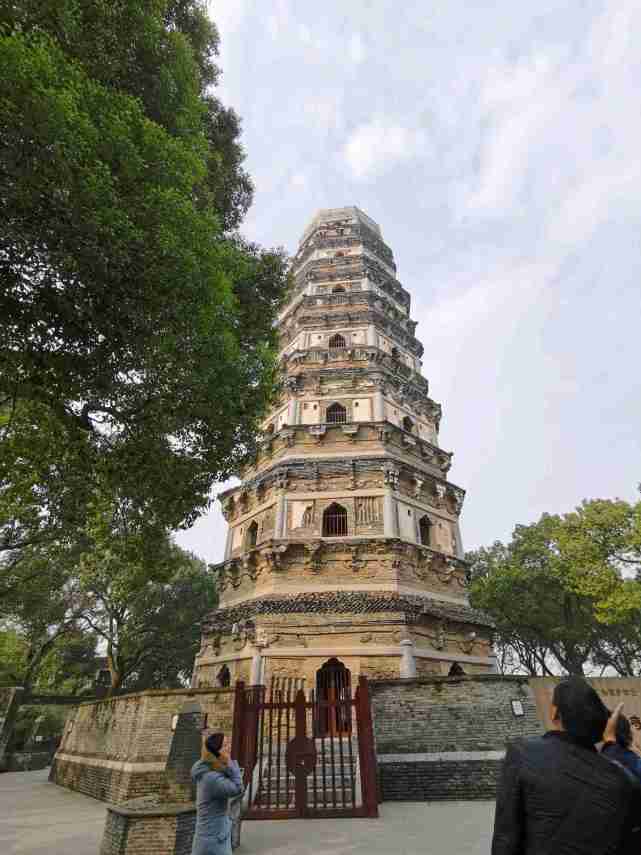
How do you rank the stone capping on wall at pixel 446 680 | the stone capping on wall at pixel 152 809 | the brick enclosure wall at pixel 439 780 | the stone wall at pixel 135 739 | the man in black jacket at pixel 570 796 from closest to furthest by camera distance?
the man in black jacket at pixel 570 796, the stone capping on wall at pixel 152 809, the brick enclosure wall at pixel 439 780, the stone wall at pixel 135 739, the stone capping on wall at pixel 446 680

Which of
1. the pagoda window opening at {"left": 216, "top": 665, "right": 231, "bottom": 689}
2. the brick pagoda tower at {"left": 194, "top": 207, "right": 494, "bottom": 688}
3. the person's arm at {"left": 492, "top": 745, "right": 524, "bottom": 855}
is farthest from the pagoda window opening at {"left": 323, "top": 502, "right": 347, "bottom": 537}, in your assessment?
the person's arm at {"left": 492, "top": 745, "right": 524, "bottom": 855}

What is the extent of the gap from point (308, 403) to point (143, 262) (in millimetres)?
11560

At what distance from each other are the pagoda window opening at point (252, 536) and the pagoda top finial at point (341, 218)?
57.7ft

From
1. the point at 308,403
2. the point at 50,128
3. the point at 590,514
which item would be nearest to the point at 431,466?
the point at 308,403

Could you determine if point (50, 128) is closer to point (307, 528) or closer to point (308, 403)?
point (307, 528)

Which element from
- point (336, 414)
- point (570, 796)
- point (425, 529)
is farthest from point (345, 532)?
point (570, 796)

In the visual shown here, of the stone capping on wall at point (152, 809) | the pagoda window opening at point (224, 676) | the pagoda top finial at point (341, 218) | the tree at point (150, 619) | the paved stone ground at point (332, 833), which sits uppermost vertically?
the pagoda top finial at point (341, 218)

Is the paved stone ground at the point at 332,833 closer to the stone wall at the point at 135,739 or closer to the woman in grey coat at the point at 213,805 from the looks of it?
the stone wall at the point at 135,739

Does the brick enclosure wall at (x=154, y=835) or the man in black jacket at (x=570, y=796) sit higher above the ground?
the man in black jacket at (x=570, y=796)

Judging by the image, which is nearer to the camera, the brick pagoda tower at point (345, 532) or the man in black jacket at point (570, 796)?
the man in black jacket at point (570, 796)

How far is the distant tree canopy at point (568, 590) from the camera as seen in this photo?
1897 cm

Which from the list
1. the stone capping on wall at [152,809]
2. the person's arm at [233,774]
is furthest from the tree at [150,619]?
the person's arm at [233,774]

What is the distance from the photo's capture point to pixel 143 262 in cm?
691

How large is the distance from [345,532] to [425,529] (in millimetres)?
3054
